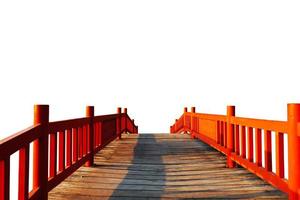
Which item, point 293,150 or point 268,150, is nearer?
point 293,150

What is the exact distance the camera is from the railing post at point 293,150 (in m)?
4.42

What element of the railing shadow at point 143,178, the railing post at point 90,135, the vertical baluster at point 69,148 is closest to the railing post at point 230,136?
the railing shadow at point 143,178

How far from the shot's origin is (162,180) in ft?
21.0

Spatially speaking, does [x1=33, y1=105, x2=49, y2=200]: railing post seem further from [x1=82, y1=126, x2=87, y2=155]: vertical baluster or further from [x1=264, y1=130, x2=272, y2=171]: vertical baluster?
[x1=264, y1=130, x2=272, y2=171]: vertical baluster

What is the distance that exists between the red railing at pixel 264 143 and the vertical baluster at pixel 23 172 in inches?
125

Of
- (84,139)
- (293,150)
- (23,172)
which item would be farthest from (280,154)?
(84,139)

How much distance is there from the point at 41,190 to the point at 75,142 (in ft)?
6.57

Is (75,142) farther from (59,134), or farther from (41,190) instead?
(41,190)

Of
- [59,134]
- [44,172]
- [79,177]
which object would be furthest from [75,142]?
[44,172]

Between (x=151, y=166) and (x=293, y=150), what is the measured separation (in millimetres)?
3847

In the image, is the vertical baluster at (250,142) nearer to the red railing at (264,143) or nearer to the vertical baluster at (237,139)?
the red railing at (264,143)

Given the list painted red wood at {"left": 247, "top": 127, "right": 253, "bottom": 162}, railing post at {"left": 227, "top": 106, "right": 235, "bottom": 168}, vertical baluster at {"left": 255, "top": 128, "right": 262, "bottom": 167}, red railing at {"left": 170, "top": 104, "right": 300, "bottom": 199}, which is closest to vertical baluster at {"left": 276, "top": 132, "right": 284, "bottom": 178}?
red railing at {"left": 170, "top": 104, "right": 300, "bottom": 199}

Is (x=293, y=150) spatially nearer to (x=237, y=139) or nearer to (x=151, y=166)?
(x=237, y=139)

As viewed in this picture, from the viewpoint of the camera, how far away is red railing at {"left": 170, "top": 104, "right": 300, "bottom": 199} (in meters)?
4.48
